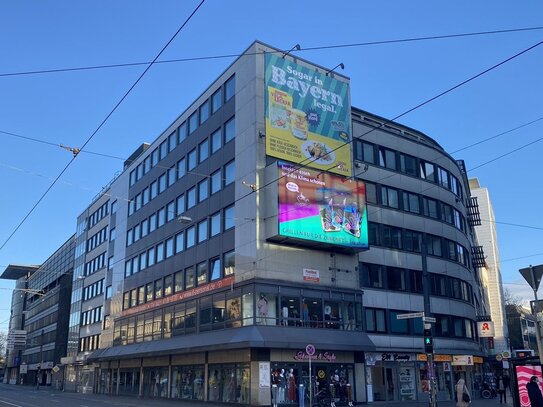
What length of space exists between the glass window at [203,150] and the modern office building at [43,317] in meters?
34.1

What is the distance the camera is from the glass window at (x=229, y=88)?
122 feet

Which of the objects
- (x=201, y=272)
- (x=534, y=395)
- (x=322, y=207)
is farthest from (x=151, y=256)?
(x=534, y=395)

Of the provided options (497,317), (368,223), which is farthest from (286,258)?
(497,317)

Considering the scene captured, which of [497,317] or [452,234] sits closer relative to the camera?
[452,234]

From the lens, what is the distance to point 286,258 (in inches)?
1292

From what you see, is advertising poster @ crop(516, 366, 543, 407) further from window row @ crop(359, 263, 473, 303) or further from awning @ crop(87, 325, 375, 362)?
window row @ crop(359, 263, 473, 303)

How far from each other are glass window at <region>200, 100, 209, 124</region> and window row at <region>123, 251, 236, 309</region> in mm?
10546

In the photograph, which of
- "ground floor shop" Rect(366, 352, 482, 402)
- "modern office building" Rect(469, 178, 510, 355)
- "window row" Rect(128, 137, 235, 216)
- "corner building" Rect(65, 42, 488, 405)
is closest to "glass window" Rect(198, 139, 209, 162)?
"window row" Rect(128, 137, 235, 216)

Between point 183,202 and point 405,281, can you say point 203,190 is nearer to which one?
point 183,202

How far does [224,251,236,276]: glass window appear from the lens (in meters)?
33.8

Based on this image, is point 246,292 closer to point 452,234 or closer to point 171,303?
point 171,303

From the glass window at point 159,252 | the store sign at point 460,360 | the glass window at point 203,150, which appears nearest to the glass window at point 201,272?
the glass window at point 159,252

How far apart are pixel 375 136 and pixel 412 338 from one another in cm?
1435

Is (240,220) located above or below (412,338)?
above
